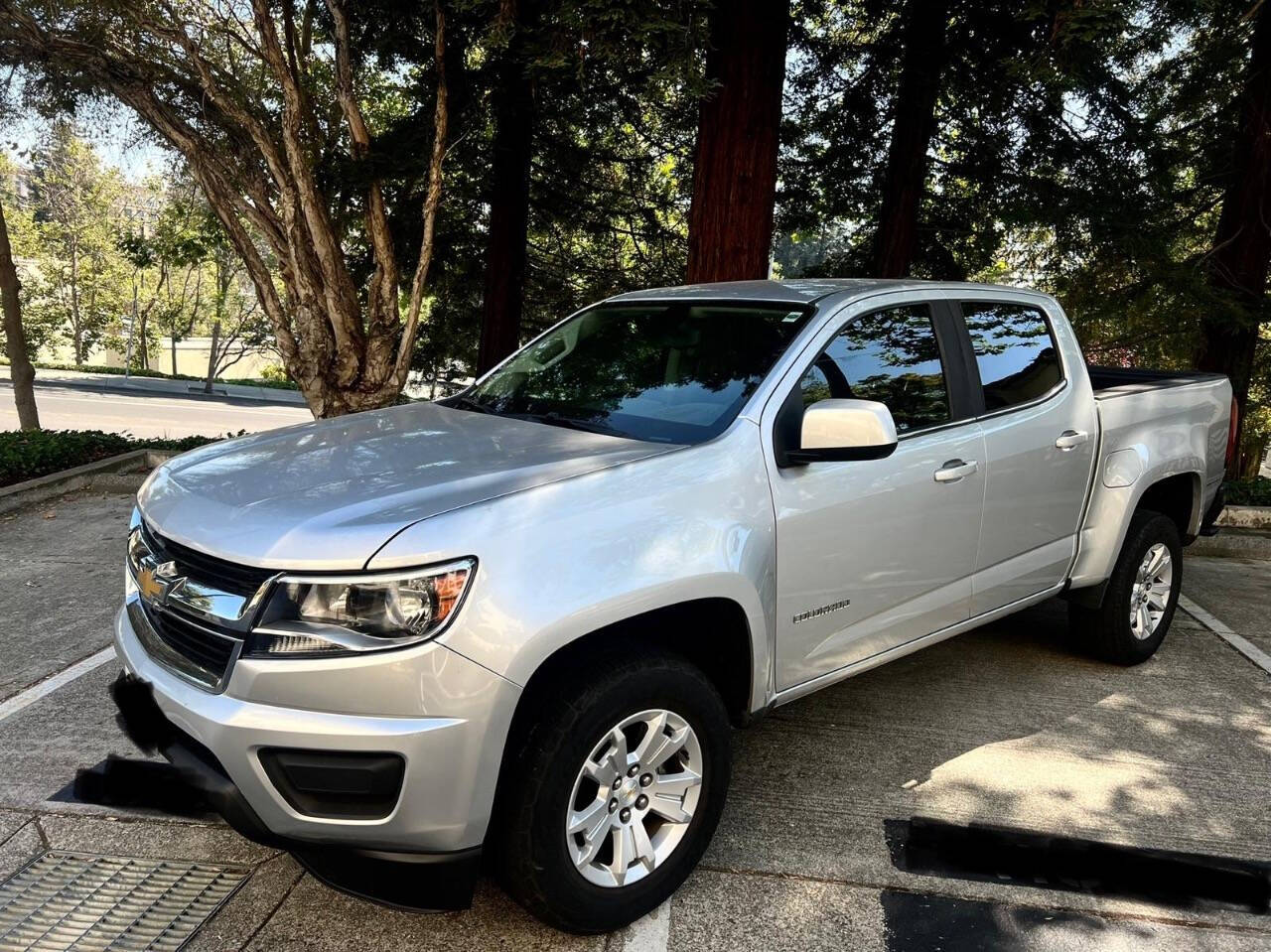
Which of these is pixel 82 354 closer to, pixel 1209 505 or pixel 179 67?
pixel 179 67

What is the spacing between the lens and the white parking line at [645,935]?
2.70 meters

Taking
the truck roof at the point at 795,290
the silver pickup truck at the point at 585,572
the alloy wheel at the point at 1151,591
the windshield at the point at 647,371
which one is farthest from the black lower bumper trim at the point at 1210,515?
the windshield at the point at 647,371

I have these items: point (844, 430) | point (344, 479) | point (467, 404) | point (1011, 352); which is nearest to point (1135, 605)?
point (1011, 352)

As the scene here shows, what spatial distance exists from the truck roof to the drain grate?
2.68 meters

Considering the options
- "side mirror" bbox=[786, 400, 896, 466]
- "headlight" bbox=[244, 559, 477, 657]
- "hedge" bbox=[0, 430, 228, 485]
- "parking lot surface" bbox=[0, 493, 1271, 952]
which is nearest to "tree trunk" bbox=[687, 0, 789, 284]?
"parking lot surface" bbox=[0, 493, 1271, 952]

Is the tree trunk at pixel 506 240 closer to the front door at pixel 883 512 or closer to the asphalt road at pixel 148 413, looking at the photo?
the front door at pixel 883 512

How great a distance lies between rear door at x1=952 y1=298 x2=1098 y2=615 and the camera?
3.92 m

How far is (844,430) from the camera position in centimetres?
294

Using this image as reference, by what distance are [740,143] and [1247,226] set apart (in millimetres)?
5761

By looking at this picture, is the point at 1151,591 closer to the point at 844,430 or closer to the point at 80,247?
the point at 844,430

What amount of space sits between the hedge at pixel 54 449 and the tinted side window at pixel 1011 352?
254 inches

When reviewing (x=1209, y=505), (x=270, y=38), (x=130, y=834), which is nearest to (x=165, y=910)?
(x=130, y=834)

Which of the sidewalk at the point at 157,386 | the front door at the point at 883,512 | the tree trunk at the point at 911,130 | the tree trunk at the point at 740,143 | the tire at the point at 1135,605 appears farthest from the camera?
the sidewalk at the point at 157,386

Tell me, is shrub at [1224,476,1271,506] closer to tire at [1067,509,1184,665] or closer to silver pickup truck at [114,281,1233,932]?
tire at [1067,509,1184,665]
